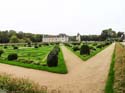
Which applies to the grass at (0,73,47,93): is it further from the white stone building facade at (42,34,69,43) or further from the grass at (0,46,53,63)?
the white stone building facade at (42,34,69,43)

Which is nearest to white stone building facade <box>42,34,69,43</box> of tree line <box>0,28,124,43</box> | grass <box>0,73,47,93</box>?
tree line <box>0,28,124,43</box>

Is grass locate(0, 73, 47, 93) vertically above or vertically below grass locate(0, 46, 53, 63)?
above

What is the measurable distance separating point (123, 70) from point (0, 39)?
66.2 m

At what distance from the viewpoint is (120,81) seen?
833 centimetres

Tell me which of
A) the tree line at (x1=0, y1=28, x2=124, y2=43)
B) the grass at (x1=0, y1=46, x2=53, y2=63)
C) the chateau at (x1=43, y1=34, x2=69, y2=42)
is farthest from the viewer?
the chateau at (x1=43, y1=34, x2=69, y2=42)

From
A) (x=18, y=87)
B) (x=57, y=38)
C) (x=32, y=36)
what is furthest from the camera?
(x=57, y=38)

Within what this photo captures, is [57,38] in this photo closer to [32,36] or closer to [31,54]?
[32,36]

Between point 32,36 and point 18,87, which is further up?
point 32,36

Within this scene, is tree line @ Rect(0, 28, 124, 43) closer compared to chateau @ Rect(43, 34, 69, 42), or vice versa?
tree line @ Rect(0, 28, 124, 43)

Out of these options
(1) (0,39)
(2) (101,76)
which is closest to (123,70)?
(2) (101,76)

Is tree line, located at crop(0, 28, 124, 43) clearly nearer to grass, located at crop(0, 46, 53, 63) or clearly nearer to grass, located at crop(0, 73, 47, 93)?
grass, located at crop(0, 46, 53, 63)

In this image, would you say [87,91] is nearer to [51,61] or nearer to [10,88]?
[10,88]

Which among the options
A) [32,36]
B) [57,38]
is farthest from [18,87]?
[57,38]

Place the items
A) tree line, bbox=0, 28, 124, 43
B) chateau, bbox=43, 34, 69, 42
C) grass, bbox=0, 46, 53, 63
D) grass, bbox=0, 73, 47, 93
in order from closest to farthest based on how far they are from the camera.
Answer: grass, bbox=0, 73, 47, 93, grass, bbox=0, 46, 53, 63, tree line, bbox=0, 28, 124, 43, chateau, bbox=43, 34, 69, 42
